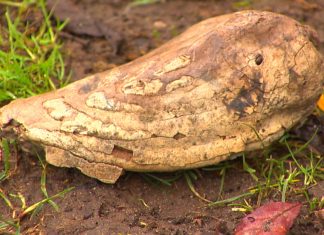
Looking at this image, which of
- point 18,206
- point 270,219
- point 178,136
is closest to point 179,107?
point 178,136

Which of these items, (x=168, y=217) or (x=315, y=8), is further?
(x=315, y=8)

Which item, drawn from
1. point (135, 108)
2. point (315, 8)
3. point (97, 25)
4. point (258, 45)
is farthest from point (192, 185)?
point (315, 8)

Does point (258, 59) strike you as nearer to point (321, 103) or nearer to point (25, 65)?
point (321, 103)

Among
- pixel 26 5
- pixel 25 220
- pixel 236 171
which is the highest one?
pixel 26 5

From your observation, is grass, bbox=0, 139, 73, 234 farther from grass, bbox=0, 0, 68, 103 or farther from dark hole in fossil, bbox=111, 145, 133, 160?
grass, bbox=0, 0, 68, 103

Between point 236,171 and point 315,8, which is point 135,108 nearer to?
point 236,171

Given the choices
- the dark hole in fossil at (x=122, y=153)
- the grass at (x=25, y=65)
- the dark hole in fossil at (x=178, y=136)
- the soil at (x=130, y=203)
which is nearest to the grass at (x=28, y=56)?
the grass at (x=25, y=65)

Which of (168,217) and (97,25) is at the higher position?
(97,25)
